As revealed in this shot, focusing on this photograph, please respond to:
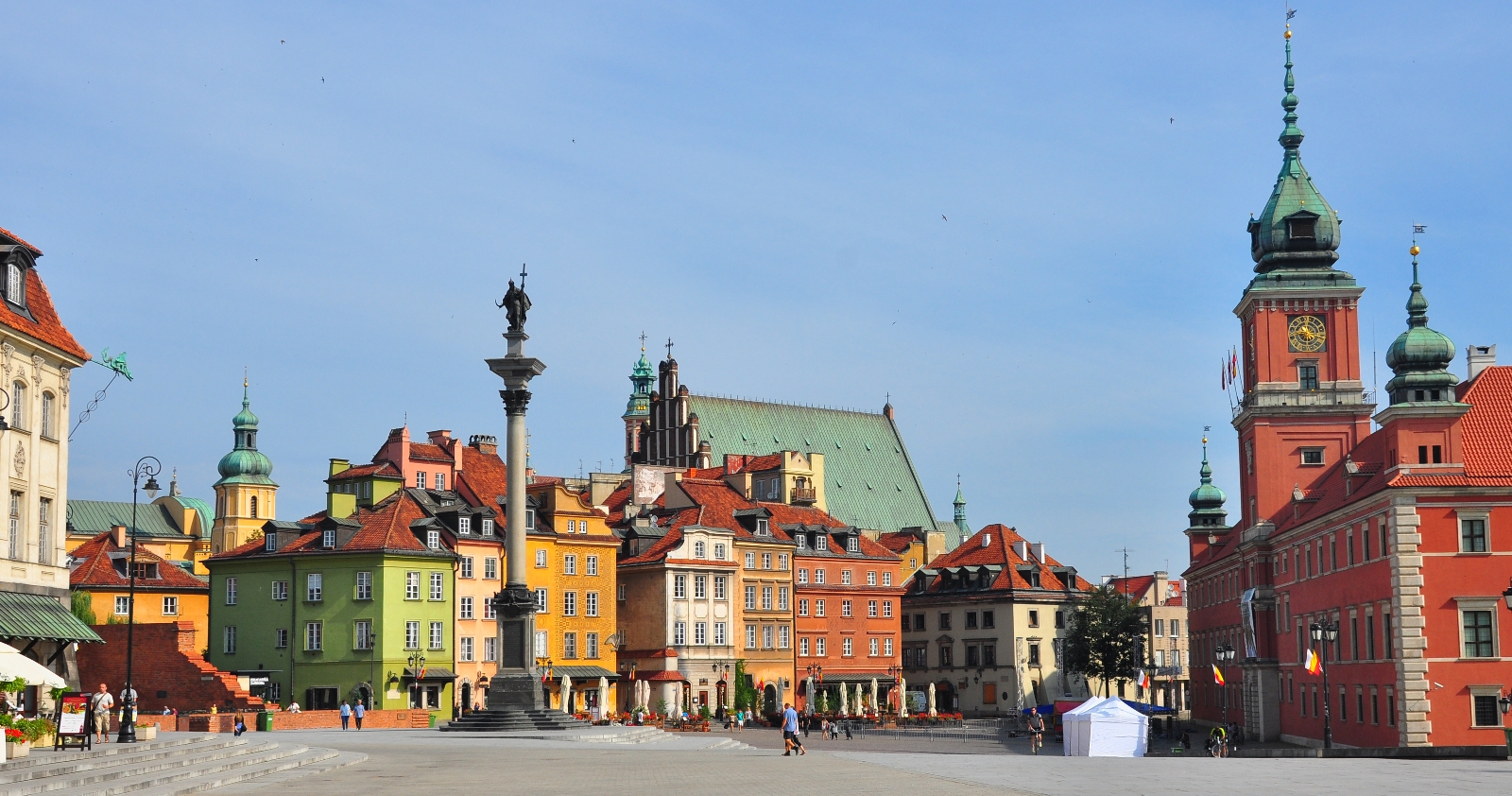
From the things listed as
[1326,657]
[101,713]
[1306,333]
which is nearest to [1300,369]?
[1306,333]

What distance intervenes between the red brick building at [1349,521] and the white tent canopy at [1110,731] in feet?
30.3

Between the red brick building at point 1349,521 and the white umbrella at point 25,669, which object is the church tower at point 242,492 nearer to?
the red brick building at point 1349,521

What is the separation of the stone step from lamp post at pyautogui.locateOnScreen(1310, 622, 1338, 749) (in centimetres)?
3879

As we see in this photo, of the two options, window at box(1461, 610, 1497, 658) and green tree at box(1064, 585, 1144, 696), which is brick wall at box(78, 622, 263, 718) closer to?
window at box(1461, 610, 1497, 658)

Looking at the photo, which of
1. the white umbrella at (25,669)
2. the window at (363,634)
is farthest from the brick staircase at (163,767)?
the window at (363,634)

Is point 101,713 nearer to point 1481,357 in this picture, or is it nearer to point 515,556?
point 515,556

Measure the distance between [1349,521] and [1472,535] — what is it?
788 cm

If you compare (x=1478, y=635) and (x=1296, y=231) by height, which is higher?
(x=1296, y=231)

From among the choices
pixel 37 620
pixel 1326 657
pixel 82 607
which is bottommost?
pixel 1326 657

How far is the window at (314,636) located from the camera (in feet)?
295

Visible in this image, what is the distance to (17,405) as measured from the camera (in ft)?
170

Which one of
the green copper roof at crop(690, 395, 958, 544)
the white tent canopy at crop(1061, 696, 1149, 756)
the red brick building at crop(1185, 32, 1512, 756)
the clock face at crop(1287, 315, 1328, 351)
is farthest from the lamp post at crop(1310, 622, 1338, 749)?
the green copper roof at crop(690, 395, 958, 544)

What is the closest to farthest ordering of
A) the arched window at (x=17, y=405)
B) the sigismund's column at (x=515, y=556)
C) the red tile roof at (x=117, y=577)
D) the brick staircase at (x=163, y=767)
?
the brick staircase at (x=163, y=767) < the arched window at (x=17, y=405) < the sigismund's column at (x=515, y=556) < the red tile roof at (x=117, y=577)

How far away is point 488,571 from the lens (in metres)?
96.2
